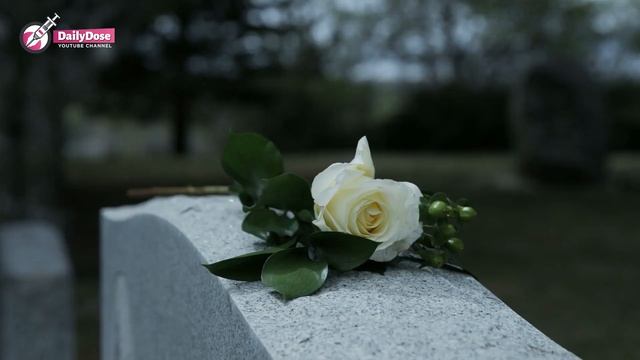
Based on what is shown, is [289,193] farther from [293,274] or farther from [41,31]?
[41,31]

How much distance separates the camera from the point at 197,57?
469 inches

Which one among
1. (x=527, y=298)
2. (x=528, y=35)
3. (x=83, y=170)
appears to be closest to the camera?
(x=527, y=298)

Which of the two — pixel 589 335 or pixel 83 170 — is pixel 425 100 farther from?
pixel 589 335

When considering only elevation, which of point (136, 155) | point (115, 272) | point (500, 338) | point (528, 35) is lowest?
point (136, 155)

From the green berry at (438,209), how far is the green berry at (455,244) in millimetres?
59

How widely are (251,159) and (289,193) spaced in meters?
0.19

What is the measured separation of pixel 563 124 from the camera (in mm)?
10570

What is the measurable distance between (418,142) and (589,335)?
11131mm

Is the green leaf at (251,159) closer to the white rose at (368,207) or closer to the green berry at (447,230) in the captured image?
the white rose at (368,207)

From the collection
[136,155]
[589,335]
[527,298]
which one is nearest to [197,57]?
[136,155]

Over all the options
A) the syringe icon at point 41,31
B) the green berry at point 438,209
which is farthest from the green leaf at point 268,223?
the syringe icon at point 41,31

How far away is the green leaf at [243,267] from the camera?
49.6 inches

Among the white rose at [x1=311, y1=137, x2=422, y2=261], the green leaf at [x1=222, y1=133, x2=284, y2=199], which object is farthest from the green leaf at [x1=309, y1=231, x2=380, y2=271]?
the green leaf at [x1=222, y1=133, x2=284, y2=199]

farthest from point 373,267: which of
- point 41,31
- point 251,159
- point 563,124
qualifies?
point 563,124
